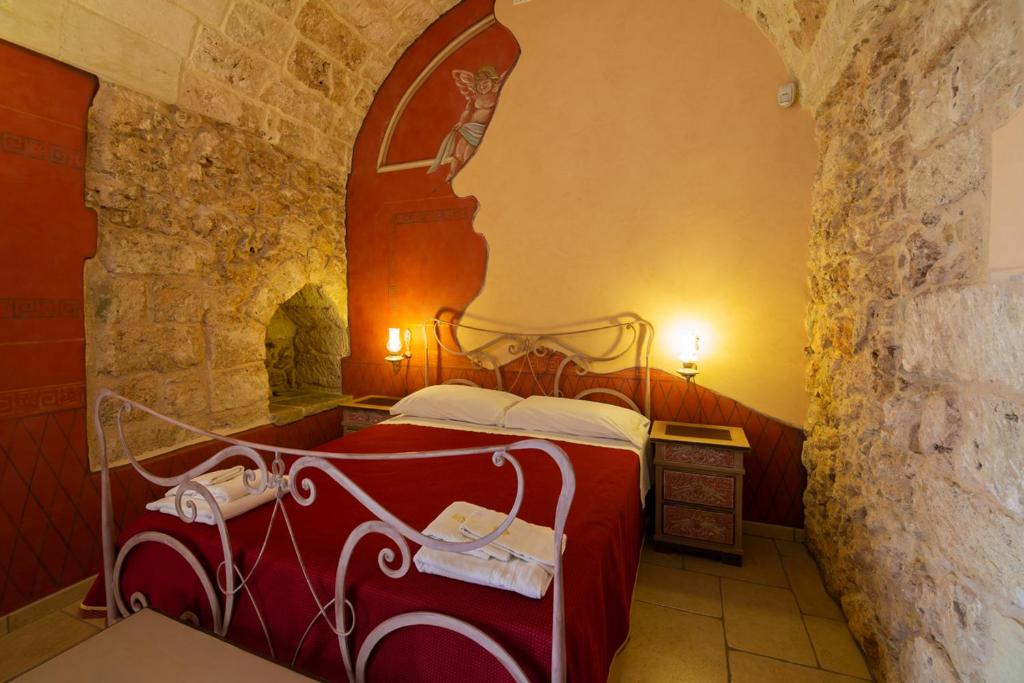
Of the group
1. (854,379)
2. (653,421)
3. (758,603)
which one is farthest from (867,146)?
(758,603)

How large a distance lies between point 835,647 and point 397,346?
3.17 meters

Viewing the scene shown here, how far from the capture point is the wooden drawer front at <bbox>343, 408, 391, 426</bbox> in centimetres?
366

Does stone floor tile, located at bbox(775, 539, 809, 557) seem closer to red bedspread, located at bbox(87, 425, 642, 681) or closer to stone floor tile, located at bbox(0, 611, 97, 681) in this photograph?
red bedspread, located at bbox(87, 425, 642, 681)

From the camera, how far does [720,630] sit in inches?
85.6

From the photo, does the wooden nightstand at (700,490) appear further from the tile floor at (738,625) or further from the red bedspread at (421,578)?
the red bedspread at (421,578)

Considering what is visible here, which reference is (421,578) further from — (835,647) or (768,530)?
(768,530)

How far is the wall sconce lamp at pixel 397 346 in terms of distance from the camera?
378 cm

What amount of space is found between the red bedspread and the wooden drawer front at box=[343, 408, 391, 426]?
1.26 metres

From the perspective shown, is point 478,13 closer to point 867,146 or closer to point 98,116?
point 98,116

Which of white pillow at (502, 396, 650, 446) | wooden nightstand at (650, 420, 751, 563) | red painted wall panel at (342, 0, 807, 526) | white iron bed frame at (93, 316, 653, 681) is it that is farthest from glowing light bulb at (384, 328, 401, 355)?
wooden nightstand at (650, 420, 751, 563)

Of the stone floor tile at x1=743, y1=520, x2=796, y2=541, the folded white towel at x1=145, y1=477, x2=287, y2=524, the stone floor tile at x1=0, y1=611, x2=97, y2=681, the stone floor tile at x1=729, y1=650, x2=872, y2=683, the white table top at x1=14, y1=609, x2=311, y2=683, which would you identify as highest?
the folded white towel at x1=145, y1=477, x2=287, y2=524

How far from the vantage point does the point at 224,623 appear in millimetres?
1568

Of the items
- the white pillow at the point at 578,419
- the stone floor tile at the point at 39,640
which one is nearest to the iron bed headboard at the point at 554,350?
the white pillow at the point at 578,419

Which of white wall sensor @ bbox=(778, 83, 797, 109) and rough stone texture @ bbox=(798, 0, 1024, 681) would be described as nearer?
rough stone texture @ bbox=(798, 0, 1024, 681)
